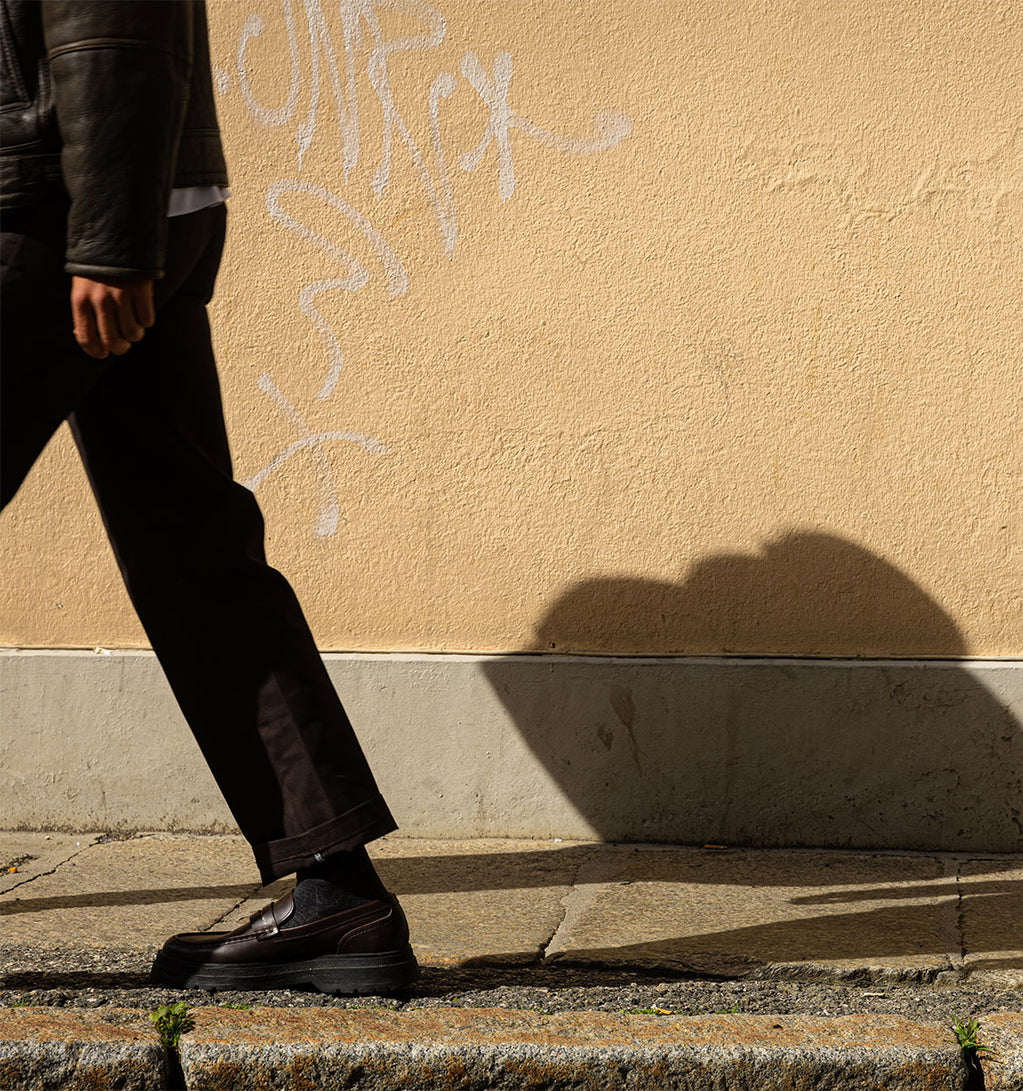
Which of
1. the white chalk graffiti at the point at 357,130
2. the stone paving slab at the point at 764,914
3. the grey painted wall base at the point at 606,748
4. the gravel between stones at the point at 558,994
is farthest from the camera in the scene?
the white chalk graffiti at the point at 357,130

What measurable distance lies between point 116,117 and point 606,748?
196 centimetres

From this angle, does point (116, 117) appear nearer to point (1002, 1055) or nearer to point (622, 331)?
point (622, 331)

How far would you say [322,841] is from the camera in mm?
2363

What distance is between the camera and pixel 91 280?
6.81 ft

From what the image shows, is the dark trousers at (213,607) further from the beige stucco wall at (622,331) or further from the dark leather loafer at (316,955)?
the beige stucco wall at (622,331)

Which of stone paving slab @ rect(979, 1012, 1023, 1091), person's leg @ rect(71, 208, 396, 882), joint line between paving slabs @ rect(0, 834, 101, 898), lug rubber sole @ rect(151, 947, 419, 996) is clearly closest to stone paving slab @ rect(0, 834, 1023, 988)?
joint line between paving slabs @ rect(0, 834, 101, 898)

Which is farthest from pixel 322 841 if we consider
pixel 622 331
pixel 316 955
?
pixel 622 331

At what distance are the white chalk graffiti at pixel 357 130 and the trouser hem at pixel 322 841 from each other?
132 centimetres

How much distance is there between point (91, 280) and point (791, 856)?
2109 millimetres

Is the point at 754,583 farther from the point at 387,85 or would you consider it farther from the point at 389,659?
the point at 387,85

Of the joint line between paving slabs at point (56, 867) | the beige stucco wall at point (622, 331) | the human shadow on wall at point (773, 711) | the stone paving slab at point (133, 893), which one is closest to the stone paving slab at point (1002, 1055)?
the human shadow on wall at point (773, 711)

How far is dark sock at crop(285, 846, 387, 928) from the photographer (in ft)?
7.83

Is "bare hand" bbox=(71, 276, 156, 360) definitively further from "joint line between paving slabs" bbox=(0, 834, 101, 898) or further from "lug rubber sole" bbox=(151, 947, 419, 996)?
"joint line between paving slabs" bbox=(0, 834, 101, 898)

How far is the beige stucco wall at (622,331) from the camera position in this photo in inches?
132
